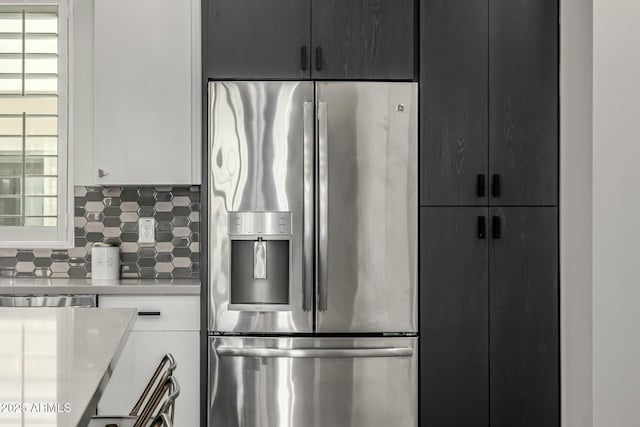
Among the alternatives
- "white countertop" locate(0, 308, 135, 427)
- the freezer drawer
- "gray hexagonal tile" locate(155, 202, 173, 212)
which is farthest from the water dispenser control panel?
"white countertop" locate(0, 308, 135, 427)

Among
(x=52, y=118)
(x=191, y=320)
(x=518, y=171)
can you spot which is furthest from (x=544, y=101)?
(x=52, y=118)

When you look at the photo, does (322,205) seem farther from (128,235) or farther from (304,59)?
(128,235)

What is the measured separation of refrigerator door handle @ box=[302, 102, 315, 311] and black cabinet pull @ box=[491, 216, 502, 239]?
0.83 m

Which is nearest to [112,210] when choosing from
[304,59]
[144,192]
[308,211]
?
[144,192]

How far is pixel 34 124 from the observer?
357cm

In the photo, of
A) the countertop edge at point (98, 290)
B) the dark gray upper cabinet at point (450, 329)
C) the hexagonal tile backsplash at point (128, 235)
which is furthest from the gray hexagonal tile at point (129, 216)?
the dark gray upper cabinet at point (450, 329)

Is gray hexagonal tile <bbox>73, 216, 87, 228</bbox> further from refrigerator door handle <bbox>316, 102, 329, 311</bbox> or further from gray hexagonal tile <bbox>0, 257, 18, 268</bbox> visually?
refrigerator door handle <bbox>316, 102, 329, 311</bbox>

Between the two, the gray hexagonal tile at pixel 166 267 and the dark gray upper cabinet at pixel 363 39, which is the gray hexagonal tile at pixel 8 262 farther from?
the dark gray upper cabinet at pixel 363 39

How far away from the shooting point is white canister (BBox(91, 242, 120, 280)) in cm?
335

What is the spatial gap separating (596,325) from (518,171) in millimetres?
1377

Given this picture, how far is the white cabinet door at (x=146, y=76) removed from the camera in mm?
3150

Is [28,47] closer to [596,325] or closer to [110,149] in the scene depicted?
[110,149]

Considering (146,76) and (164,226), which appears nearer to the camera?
(146,76)

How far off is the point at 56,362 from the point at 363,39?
224 cm
